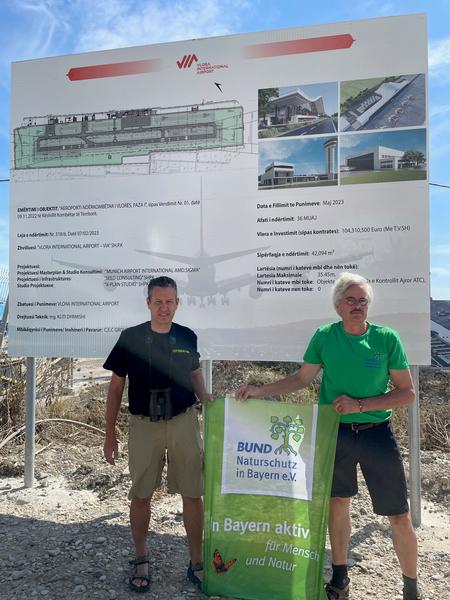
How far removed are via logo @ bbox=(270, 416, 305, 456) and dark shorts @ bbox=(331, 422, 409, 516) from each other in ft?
0.77

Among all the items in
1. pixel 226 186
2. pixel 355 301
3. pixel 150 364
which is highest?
pixel 226 186

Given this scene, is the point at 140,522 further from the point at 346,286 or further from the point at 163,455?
the point at 346,286

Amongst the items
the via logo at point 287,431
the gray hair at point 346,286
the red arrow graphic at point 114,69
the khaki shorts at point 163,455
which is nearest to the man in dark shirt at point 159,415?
the khaki shorts at point 163,455

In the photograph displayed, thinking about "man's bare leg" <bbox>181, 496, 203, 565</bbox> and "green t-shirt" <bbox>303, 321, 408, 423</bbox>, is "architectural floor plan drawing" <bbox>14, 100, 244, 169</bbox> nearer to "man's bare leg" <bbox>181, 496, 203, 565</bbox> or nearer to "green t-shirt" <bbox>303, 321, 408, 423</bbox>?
"green t-shirt" <bbox>303, 321, 408, 423</bbox>

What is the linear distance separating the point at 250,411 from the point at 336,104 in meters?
2.65

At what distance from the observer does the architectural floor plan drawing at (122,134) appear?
4434 millimetres

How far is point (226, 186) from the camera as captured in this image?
441 cm

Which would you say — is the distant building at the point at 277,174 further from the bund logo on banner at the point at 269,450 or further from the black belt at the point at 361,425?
the black belt at the point at 361,425

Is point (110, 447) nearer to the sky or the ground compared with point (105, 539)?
nearer to the sky

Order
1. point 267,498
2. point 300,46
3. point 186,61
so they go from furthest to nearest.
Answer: point 186,61 < point 300,46 < point 267,498

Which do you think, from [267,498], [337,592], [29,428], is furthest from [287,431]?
[29,428]

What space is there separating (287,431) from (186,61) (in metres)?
3.34

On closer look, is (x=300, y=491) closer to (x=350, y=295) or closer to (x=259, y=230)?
(x=350, y=295)

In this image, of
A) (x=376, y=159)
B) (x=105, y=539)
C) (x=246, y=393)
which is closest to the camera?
(x=246, y=393)
